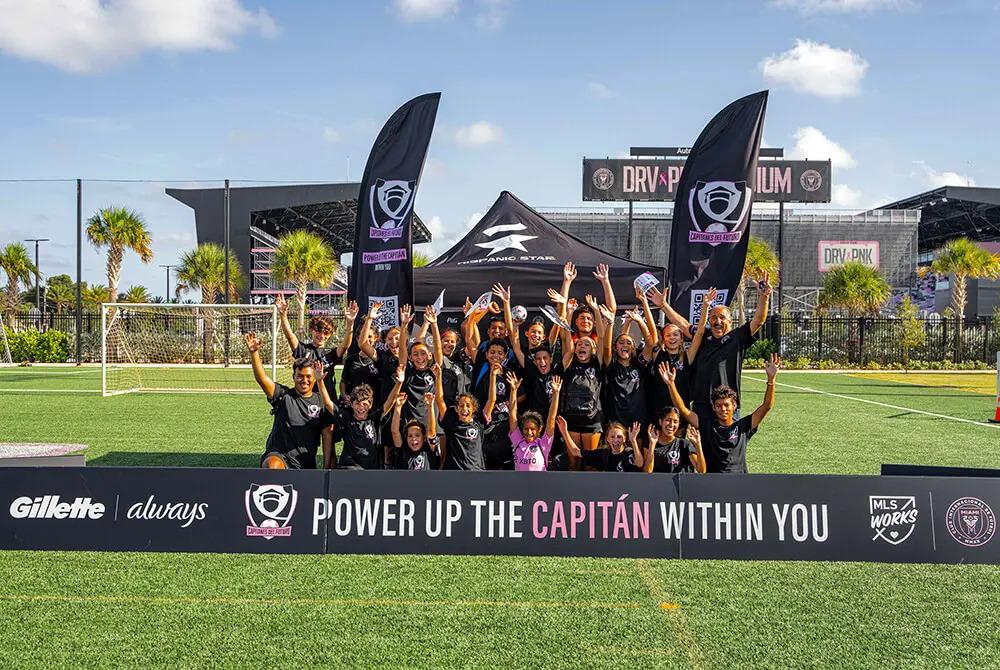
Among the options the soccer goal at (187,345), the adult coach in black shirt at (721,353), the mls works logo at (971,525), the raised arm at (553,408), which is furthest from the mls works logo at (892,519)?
the soccer goal at (187,345)

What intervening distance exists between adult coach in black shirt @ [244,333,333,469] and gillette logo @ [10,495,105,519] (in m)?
1.28

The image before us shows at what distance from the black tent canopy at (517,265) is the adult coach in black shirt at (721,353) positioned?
8.17 feet

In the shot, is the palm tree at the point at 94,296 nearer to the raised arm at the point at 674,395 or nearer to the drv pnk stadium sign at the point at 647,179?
the drv pnk stadium sign at the point at 647,179

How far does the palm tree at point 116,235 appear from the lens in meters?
34.3

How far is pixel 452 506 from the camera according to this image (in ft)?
17.7

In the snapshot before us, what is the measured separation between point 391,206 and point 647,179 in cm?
3369

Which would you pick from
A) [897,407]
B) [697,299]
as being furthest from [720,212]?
[897,407]

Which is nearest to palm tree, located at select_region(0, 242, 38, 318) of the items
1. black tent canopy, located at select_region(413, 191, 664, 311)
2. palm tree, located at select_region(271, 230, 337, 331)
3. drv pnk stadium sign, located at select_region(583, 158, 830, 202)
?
palm tree, located at select_region(271, 230, 337, 331)

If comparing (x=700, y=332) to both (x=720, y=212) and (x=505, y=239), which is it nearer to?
(x=720, y=212)

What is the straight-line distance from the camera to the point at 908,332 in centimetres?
3181

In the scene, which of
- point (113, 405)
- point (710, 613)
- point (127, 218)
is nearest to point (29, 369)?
point (127, 218)

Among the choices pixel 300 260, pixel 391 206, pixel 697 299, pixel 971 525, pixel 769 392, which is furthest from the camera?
pixel 300 260

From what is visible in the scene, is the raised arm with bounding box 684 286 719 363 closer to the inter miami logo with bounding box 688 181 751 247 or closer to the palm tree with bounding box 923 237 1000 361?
the inter miami logo with bounding box 688 181 751 247

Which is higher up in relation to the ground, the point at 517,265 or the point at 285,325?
the point at 517,265
